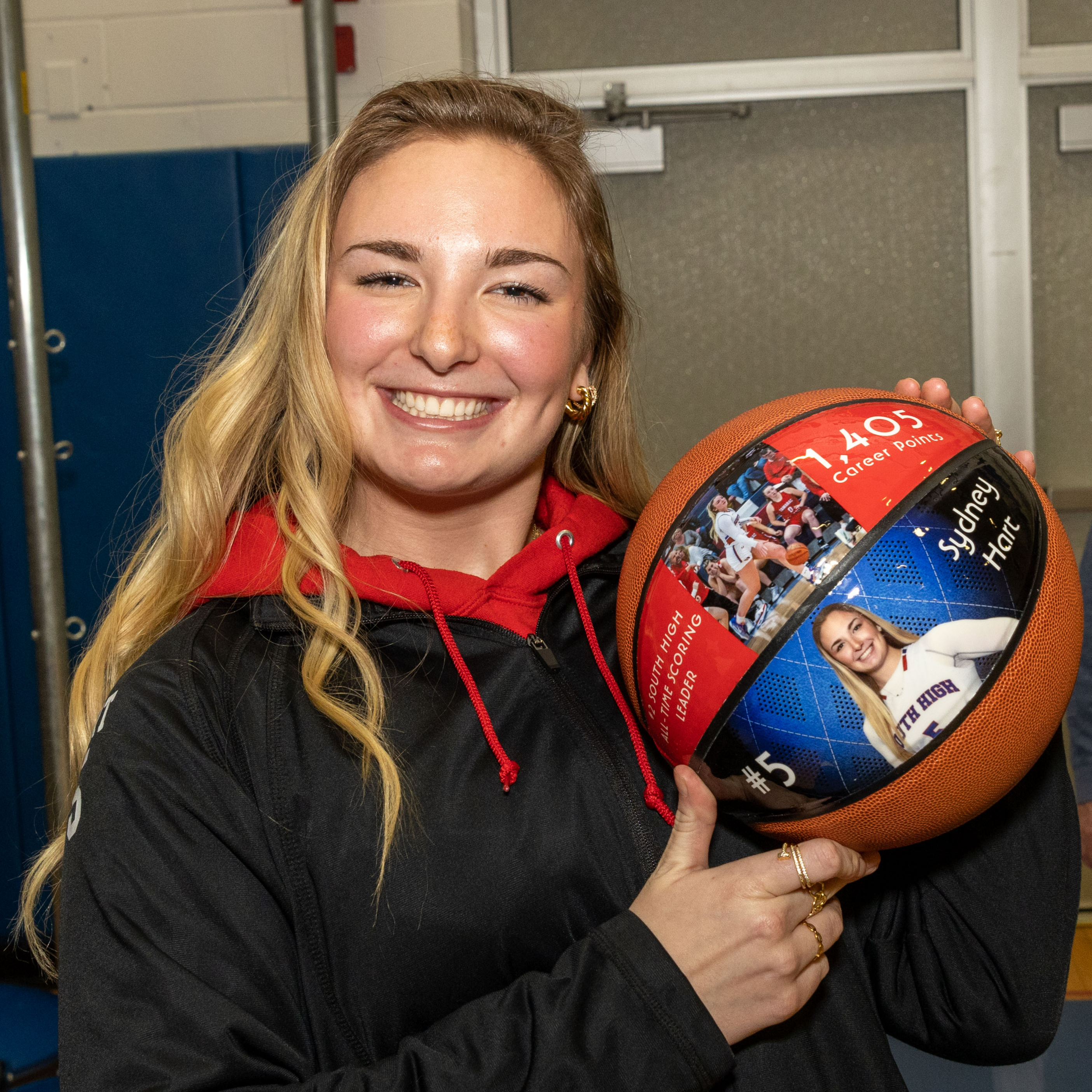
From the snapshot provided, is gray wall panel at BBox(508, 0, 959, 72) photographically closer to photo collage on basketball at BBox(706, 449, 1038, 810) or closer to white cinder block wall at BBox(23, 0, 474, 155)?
white cinder block wall at BBox(23, 0, 474, 155)

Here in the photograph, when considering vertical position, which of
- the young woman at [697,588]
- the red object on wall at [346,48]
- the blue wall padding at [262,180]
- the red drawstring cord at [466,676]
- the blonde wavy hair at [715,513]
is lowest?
the red drawstring cord at [466,676]

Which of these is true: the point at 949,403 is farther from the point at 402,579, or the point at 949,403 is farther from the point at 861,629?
the point at 402,579

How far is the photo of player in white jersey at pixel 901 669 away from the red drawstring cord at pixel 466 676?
25 cm

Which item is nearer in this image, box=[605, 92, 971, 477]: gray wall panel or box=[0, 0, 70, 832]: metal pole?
box=[0, 0, 70, 832]: metal pole

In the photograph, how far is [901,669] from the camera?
818 mm

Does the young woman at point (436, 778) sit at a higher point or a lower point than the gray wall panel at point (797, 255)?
lower

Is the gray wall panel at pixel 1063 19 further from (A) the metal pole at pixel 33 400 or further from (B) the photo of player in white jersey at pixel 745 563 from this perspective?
(B) the photo of player in white jersey at pixel 745 563

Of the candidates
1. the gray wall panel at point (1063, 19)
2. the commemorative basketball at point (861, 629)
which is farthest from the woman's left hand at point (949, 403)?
the gray wall panel at point (1063, 19)

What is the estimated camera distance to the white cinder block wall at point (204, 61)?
283 cm

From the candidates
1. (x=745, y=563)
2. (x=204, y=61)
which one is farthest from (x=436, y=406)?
(x=204, y=61)

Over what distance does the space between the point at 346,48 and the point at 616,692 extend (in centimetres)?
232

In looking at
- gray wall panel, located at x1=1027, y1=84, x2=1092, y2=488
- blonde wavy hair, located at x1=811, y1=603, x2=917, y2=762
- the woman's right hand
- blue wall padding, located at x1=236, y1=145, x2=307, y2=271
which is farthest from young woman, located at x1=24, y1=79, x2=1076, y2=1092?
gray wall panel, located at x1=1027, y1=84, x2=1092, y2=488

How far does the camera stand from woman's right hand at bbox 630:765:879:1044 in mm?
857

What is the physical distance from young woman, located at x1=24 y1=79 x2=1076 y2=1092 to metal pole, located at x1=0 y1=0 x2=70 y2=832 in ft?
4.10
